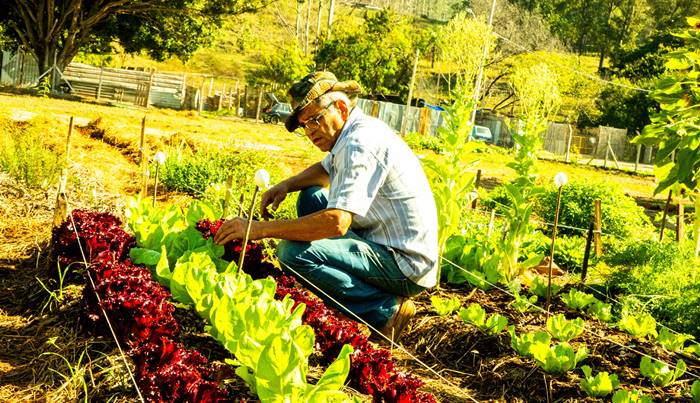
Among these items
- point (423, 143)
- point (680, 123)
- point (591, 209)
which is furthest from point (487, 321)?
point (423, 143)

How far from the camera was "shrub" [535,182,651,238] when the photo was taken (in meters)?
8.60

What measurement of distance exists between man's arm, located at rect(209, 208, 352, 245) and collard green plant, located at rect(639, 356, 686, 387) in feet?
5.05

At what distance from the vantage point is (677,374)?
3.51m

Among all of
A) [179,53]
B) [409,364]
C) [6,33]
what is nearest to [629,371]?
[409,364]

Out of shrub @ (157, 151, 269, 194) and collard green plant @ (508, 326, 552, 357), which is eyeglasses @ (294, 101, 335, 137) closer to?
collard green plant @ (508, 326, 552, 357)

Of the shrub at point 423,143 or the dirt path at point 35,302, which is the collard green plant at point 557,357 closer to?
the dirt path at point 35,302

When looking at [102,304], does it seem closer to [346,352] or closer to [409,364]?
[346,352]

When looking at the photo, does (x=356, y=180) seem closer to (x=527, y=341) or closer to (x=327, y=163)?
(x=327, y=163)

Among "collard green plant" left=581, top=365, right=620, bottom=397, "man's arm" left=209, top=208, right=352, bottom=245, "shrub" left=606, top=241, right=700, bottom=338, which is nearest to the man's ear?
"man's arm" left=209, top=208, right=352, bottom=245

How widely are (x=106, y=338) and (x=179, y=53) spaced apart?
23.5 meters

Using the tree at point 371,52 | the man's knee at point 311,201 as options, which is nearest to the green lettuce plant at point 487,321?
the man's knee at point 311,201

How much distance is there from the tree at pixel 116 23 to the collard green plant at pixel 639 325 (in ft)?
65.1

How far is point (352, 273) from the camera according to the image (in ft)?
12.2

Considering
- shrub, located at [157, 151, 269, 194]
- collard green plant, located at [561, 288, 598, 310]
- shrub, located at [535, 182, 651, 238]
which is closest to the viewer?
collard green plant, located at [561, 288, 598, 310]
